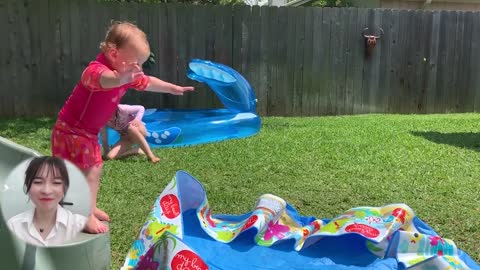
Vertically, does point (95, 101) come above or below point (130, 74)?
below

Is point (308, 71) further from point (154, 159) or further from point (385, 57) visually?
point (154, 159)

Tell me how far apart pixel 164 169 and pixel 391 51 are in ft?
19.2

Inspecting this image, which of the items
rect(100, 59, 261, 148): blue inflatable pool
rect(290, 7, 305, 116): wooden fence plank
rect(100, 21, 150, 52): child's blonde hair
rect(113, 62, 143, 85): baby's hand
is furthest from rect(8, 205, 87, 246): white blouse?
rect(290, 7, 305, 116): wooden fence plank

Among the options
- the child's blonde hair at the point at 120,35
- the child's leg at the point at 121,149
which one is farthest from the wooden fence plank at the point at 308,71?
the child's blonde hair at the point at 120,35

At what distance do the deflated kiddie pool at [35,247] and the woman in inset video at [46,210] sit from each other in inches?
0.9

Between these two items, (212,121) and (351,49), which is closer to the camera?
(212,121)

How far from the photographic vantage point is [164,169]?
4793 millimetres

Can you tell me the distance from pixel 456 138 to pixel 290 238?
4.12m

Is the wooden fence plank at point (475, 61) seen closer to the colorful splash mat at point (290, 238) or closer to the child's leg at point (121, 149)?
the child's leg at point (121, 149)

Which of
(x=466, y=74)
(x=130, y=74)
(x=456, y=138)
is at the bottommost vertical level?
(x=456, y=138)

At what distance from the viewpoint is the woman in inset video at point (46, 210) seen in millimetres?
1507

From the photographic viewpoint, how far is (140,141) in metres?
5.21

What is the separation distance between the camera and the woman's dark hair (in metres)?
1.51

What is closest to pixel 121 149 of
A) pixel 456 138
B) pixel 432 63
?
pixel 456 138
